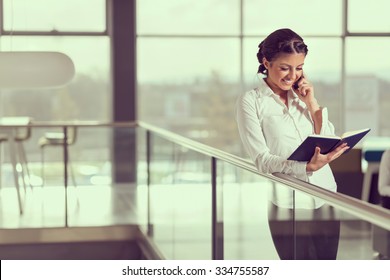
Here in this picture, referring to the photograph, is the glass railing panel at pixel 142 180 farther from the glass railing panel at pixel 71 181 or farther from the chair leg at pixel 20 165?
the chair leg at pixel 20 165

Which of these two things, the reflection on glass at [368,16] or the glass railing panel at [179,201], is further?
the reflection on glass at [368,16]

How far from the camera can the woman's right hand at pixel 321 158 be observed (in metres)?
3.23

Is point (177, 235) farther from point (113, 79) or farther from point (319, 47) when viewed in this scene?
point (319, 47)

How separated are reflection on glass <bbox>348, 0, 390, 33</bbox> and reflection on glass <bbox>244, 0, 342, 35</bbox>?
0.54 feet

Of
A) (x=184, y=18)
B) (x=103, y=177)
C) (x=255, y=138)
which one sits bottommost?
(x=103, y=177)

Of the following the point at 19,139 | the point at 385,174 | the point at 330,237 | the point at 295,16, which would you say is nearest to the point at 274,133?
the point at 330,237

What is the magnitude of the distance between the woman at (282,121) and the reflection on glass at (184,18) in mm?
7505

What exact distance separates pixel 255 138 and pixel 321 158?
26cm

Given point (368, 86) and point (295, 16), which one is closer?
point (295, 16)

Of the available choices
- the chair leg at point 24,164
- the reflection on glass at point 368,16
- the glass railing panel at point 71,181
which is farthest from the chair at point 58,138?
the reflection on glass at point 368,16

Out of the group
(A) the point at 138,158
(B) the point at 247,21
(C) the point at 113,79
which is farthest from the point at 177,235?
(B) the point at 247,21

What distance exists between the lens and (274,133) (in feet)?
11.0

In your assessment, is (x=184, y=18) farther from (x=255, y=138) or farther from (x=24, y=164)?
(x=255, y=138)

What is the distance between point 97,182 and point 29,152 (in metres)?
0.80
